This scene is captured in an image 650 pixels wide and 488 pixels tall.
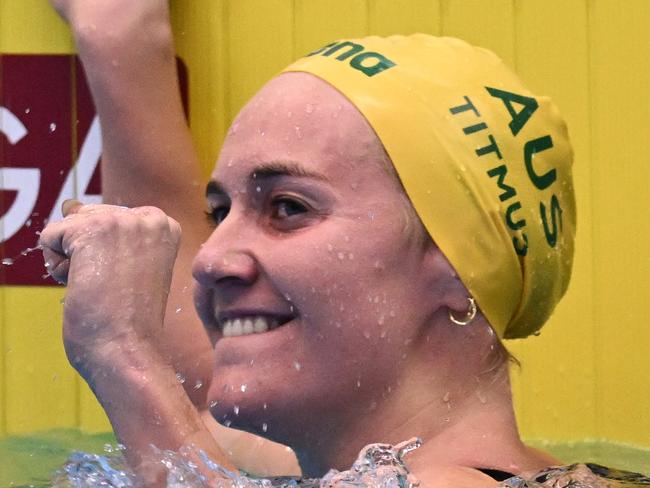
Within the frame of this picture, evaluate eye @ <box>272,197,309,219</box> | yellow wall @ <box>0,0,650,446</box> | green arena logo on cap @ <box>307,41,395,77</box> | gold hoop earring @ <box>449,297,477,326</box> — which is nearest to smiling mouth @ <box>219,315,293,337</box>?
eye @ <box>272,197,309,219</box>

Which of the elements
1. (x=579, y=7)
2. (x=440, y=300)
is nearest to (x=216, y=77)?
(x=579, y=7)

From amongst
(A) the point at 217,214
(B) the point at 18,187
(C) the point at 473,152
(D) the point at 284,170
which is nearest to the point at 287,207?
(D) the point at 284,170

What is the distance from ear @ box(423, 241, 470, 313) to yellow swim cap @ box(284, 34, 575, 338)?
16mm

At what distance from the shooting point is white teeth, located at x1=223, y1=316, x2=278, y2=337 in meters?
1.78

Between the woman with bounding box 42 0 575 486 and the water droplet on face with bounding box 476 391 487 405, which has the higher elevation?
the woman with bounding box 42 0 575 486

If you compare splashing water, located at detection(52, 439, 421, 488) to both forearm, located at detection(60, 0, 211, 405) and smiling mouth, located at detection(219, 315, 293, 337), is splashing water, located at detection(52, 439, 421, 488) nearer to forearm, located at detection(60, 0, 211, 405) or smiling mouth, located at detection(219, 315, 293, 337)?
smiling mouth, located at detection(219, 315, 293, 337)

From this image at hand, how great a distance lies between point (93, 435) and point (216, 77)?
782 millimetres

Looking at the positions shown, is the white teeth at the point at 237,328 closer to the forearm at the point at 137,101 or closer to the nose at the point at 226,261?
the nose at the point at 226,261

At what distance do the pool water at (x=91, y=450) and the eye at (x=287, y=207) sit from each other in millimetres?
919

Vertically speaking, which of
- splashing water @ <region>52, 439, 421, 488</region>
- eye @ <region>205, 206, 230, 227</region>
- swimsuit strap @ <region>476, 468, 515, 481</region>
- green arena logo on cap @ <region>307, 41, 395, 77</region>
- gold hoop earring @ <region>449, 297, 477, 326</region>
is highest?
green arena logo on cap @ <region>307, 41, 395, 77</region>

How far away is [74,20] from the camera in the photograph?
2.42 meters

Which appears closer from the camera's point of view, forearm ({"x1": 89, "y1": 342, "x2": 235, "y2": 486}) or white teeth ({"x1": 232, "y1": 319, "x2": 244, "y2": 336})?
forearm ({"x1": 89, "y1": 342, "x2": 235, "y2": 486})

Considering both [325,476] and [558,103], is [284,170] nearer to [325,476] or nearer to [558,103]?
[325,476]

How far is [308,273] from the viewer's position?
1.75 meters
